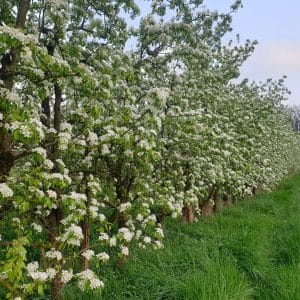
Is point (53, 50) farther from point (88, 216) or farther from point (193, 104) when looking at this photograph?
point (193, 104)

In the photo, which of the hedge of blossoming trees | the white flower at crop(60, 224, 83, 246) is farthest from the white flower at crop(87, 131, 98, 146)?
the white flower at crop(60, 224, 83, 246)

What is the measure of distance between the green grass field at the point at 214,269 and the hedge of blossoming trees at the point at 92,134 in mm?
465

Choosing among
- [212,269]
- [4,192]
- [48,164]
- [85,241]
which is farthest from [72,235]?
[212,269]

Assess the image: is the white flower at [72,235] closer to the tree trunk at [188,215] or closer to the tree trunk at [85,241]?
the tree trunk at [85,241]

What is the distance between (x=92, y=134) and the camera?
4832mm

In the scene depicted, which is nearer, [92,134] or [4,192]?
Answer: [4,192]

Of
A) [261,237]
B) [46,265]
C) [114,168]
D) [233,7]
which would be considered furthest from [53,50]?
[233,7]

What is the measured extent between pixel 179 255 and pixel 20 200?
3.63 meters

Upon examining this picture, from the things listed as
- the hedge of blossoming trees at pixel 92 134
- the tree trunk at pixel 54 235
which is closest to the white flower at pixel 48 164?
the hedge of blossoming trees at pixel 92 134

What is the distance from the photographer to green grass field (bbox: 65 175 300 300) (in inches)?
213

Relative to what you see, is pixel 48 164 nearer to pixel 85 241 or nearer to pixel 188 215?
pixel 85 241

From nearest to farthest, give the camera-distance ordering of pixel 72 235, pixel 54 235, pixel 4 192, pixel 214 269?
pixel 4 192, pixel 72 235, pixel 54 235, pixel 214 269

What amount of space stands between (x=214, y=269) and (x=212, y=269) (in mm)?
29

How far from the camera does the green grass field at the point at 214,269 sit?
5.40 metres
